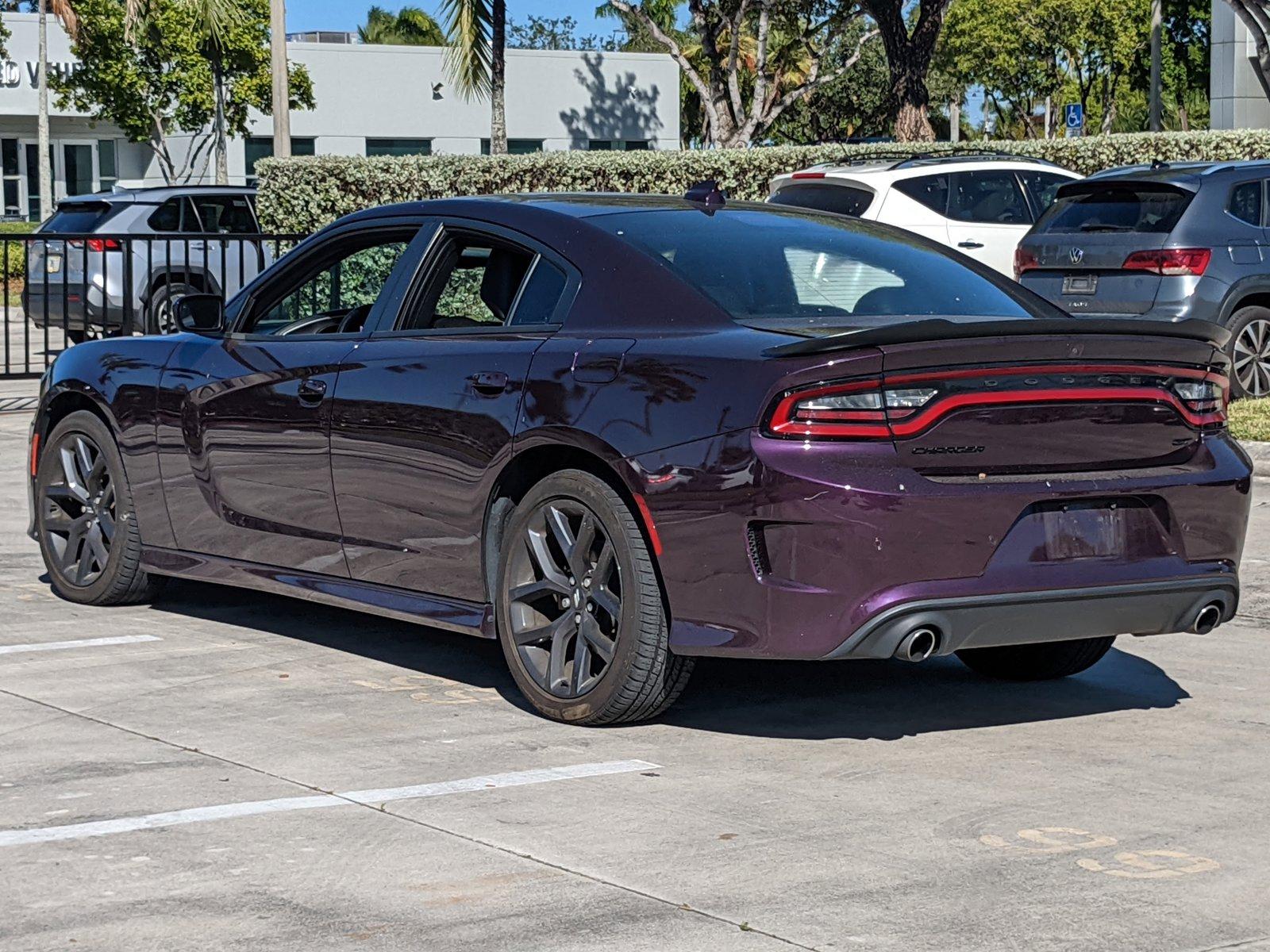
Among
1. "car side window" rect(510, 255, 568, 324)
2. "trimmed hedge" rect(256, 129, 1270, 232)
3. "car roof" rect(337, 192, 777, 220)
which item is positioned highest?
"trimmed hedge" rect(256, 129, 1270, 232)

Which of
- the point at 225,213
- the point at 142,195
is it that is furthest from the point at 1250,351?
the point at 142,195

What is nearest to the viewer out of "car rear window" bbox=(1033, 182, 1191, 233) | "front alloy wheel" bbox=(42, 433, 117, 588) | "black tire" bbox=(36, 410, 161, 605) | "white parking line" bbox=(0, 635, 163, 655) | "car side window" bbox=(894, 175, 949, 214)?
"white parking line" bbox=(0, 635, 163, 655)

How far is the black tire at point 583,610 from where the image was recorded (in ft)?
18.0

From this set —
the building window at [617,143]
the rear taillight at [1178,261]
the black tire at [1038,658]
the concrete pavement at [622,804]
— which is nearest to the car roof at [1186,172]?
the rear taillight at [1178,261]

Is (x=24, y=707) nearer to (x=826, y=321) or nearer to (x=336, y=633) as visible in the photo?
(x=336, y=633)

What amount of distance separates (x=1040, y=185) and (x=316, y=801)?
13890 mm

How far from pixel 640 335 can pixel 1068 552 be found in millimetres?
1320

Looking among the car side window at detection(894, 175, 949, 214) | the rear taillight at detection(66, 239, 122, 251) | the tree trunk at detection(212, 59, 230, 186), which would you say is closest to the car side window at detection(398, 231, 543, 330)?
the car side window at detection(894, 175, 949, 214)

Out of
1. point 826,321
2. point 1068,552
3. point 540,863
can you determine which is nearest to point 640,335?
point 826,321

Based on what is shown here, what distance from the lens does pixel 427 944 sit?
386cm

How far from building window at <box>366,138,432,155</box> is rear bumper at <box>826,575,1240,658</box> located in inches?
1779

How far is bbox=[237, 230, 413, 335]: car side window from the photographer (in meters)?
6.82

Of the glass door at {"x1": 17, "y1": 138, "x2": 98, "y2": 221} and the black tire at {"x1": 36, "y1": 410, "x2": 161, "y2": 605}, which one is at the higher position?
the glass door at {"x1": 17, "y1": 138, "x2": 98, "y2": 221}

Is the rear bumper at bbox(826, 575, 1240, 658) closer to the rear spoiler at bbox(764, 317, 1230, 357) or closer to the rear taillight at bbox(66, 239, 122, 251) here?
the rear spoiler at bbox(764, 317, 1230, 357)
